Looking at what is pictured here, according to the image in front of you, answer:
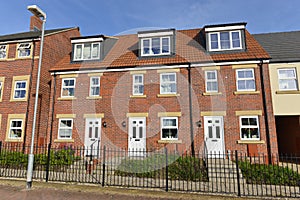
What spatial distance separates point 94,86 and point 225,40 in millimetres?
9675

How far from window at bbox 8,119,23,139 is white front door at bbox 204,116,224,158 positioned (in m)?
13.0

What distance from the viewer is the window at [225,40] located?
13.8m

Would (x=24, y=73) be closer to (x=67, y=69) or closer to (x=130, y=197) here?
(x=67, y=69)

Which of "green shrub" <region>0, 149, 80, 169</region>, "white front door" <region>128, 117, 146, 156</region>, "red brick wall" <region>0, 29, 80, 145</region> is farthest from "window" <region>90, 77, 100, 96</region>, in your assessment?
"green shrub" <region>0, 149, 80, 169</region>

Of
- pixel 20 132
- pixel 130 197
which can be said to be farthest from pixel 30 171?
pixel 20 132

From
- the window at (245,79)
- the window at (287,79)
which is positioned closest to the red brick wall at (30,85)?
the window at (245,79)

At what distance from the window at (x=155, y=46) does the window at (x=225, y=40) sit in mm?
3076

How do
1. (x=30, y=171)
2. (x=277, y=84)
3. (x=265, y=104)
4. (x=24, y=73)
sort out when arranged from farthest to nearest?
(x=24, y=73) < (x=277, y=84) < (x=265, y=104) < (x=30, y=171)

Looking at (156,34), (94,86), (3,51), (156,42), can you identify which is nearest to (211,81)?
(156,42)

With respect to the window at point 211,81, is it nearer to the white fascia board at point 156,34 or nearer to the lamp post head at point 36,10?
the white fascia board at point 156,34

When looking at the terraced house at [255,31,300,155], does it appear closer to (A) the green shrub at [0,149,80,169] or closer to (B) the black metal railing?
(B) the black metal railing

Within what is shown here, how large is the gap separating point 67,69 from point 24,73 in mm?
3517

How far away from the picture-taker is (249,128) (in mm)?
12281

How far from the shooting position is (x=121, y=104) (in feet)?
45.8
